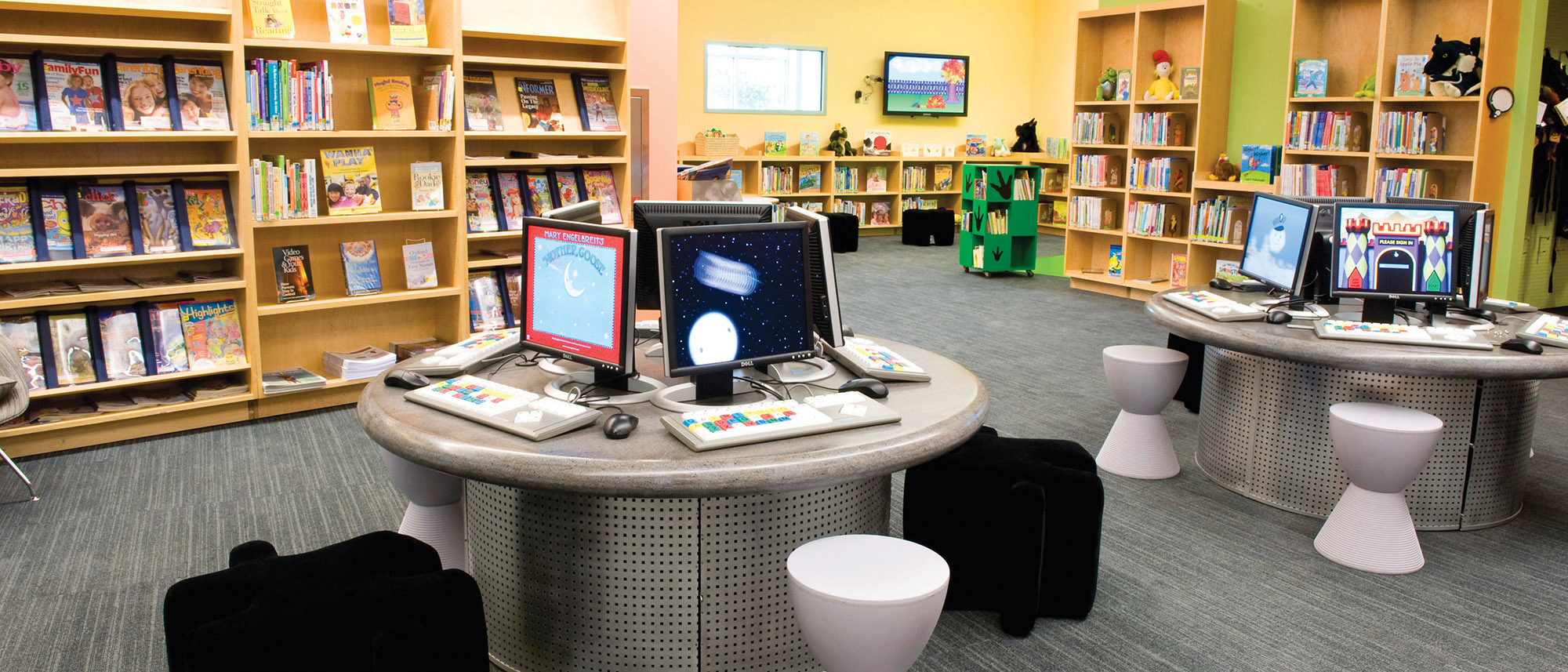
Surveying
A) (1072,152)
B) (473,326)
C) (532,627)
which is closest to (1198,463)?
(532,627)

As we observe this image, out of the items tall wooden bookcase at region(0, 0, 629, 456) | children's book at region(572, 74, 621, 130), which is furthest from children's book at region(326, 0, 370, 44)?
children's book at region(572, 74, 621, 130)

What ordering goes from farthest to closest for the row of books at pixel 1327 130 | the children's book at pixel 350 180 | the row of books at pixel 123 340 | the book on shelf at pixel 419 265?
1. the row of books at pixel 1327 130
2. the book on shelf at pixel 419 265
3. the children's book at pixel 350 180
4. the row of books at pixel 123 340

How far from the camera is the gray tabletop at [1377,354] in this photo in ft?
10.9

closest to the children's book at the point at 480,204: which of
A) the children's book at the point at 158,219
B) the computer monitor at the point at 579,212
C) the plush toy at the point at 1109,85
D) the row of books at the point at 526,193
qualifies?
the row of books at the point at 526,193

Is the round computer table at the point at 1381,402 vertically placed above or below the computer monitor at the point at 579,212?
below

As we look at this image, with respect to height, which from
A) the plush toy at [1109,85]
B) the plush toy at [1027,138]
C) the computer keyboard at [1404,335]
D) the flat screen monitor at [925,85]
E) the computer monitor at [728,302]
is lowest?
the computer keyboard at [1404,335]

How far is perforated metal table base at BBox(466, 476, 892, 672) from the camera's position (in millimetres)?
2365

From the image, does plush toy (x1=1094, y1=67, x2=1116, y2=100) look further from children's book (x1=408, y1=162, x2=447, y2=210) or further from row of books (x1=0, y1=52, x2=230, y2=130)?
row of books (x1=0, y1=52, x2=230, y2=130)

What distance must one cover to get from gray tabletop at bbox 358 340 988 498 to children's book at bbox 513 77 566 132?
124 inches

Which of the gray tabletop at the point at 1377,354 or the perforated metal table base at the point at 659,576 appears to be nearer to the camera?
the perforated metal table base at the point at 659,576

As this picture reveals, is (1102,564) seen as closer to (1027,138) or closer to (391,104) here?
(391,104)

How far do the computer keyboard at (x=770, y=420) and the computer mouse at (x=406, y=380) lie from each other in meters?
0.72

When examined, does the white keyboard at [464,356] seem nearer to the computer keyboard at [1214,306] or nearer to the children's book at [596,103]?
the computer keyboard at [1214,306]

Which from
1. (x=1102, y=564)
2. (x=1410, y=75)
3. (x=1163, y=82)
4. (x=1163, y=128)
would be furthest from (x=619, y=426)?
(x=1163, y=82)
